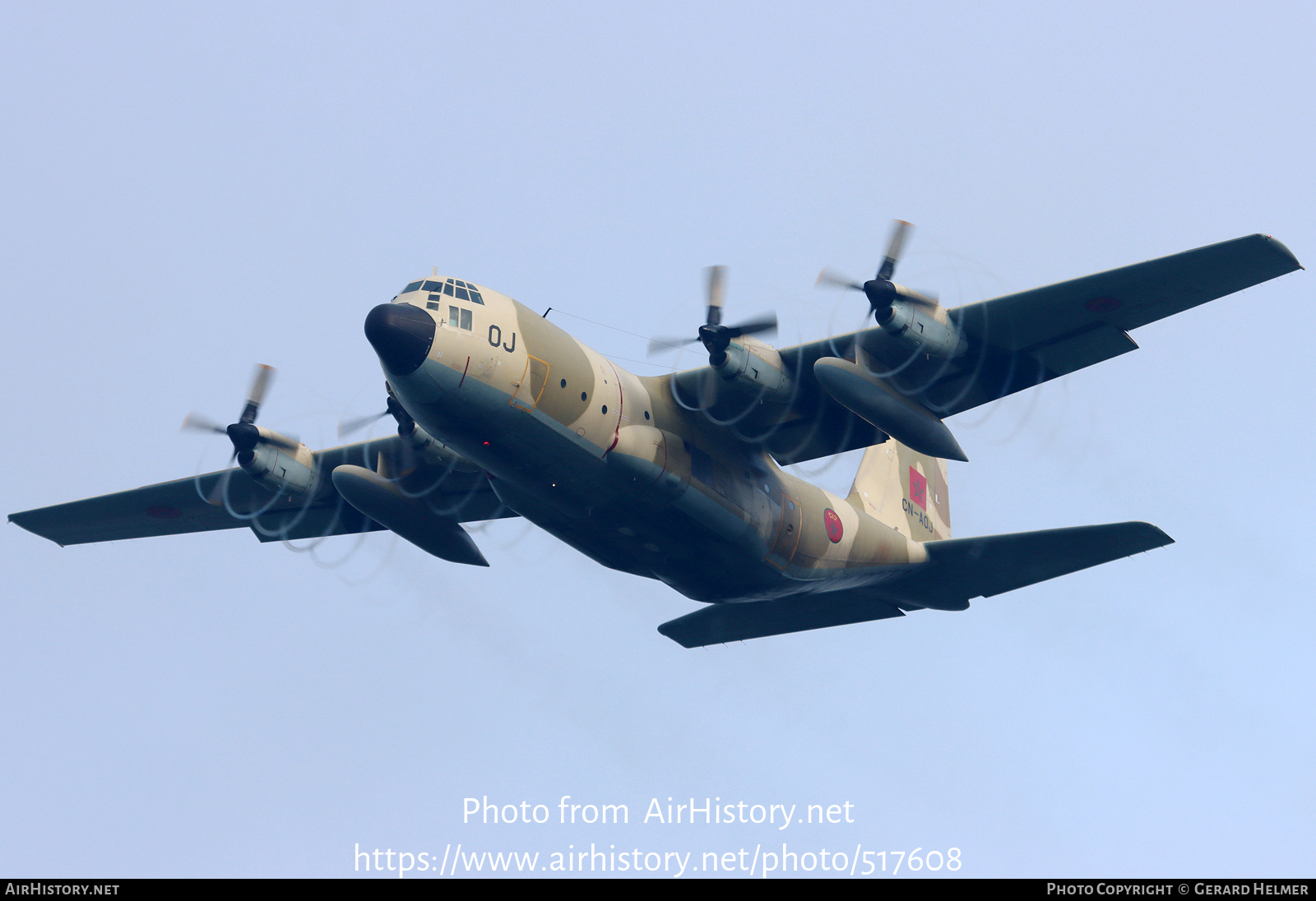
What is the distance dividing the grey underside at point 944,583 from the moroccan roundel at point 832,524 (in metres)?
1.79

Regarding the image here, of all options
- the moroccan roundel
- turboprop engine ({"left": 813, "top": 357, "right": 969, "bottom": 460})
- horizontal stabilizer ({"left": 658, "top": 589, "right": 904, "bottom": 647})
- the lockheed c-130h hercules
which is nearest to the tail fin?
the lockheed c-130h hercules

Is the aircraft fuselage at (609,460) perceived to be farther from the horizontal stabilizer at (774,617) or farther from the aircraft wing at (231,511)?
the aircraft wing at (231,511)

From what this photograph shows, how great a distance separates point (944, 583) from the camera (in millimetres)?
28438

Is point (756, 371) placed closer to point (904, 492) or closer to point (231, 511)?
point (904, 492)

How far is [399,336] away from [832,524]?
34.7ft

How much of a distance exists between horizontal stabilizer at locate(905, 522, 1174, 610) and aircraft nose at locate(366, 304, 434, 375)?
39.3 ft

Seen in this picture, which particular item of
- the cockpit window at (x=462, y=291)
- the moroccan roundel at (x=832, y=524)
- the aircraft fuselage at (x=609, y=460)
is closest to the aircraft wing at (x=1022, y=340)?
the aircraft fuselage at (x=609, y=460)

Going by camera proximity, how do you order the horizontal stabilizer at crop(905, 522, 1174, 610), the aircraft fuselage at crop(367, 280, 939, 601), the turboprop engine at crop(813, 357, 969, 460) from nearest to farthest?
the aircraft fuselage at crop(367, 280, 939, 601)
the turboprop engine at crop(813, 357, 969, 460)
the horizontal stabilizer at crop(905, 522, 1174, 610)

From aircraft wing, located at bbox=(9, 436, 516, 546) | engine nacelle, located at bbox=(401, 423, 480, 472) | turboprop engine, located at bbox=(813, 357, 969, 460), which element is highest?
aircraft wing, located at bbox=(9, 436, 516, 546)

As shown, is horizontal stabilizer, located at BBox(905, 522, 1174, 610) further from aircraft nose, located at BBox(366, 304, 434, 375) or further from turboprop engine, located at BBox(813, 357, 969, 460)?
aircraft nose, located at BBox(366, 304, 434, 375)

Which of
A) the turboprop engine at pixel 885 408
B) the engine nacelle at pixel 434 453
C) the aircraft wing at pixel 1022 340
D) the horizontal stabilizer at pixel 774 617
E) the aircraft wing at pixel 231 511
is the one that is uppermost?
the aircraft wing at pixel 1022 340

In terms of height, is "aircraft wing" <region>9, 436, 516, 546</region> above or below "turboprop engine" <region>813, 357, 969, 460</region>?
above

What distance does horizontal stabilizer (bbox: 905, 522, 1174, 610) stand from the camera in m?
25.1

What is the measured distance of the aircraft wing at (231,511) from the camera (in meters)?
29.2
